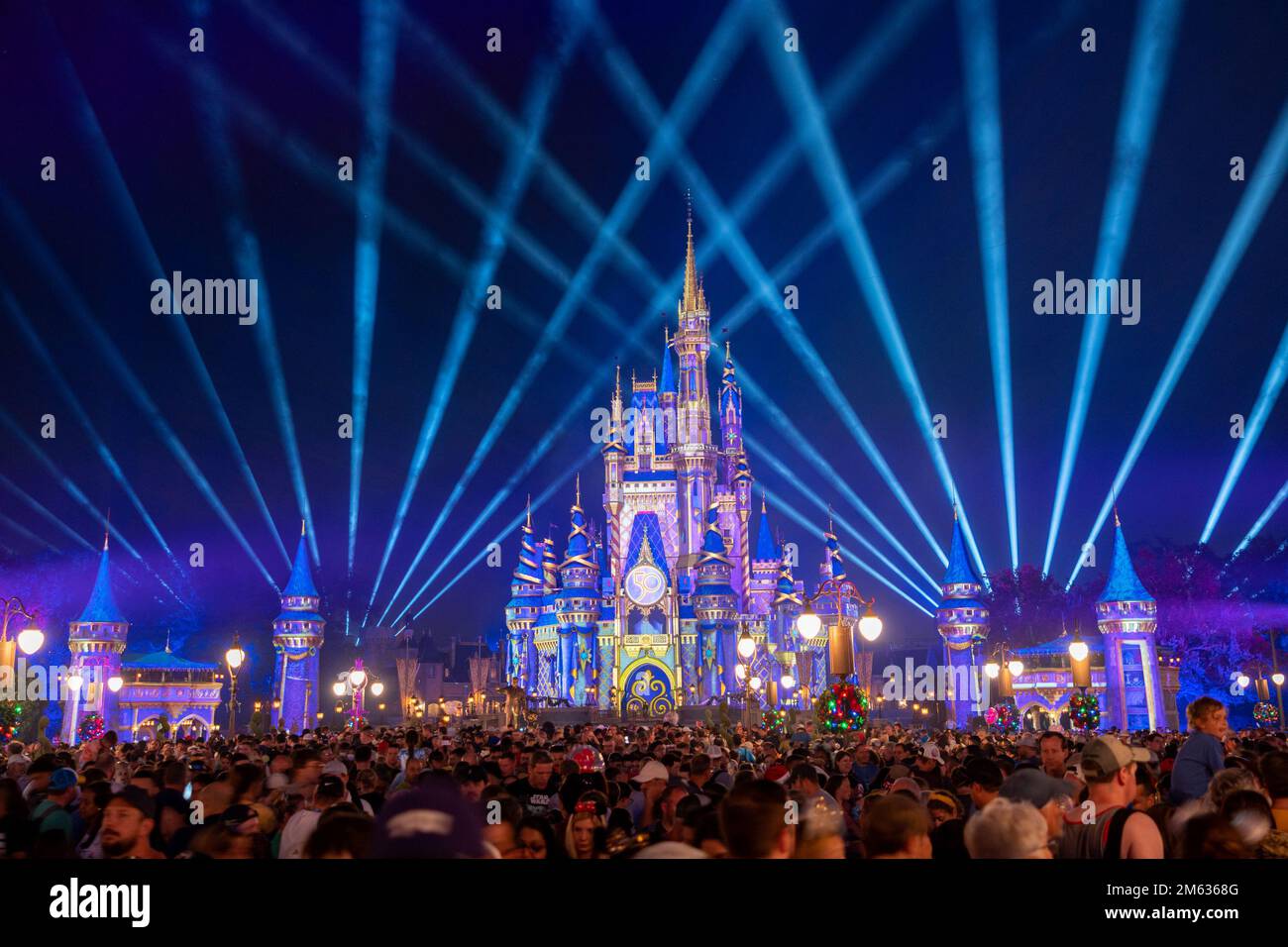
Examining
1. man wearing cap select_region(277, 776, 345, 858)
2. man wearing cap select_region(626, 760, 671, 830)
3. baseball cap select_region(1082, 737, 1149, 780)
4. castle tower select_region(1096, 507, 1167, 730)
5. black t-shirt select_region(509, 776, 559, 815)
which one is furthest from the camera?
castle tower select_region(1096, 507, 1167, 730)

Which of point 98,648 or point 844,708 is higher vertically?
point 98,648

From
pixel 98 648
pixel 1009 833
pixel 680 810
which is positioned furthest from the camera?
pixel 98 648

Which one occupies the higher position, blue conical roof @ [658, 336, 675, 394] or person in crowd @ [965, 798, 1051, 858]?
blue conical roof @ [658, 336, 675, 394]

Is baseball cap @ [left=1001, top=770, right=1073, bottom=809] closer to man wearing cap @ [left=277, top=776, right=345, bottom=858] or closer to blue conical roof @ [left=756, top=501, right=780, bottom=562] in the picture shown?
man wearing cap @ [left=277, top=776, right=345, bottom=858]

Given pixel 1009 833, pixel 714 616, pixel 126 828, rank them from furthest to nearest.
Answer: pixel 714 616, pixel 126 828, pixel 1009 833

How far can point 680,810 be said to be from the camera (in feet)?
24.2

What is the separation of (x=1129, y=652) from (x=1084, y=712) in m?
36.1

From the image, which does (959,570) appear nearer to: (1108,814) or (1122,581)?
(1122,581)

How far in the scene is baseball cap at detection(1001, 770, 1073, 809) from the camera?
22.9 feet

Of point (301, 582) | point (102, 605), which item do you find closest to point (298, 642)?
point (301, 582)

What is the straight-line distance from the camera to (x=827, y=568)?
99562mm

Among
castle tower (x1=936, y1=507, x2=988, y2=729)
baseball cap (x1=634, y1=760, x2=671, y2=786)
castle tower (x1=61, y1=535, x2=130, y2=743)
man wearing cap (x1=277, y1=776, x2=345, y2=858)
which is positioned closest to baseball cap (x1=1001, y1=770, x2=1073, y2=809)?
baseball cap (x1=634, y1=760, x2=671, y2=786)

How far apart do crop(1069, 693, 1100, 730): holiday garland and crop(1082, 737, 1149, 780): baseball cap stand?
2015 centimetres
